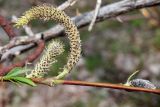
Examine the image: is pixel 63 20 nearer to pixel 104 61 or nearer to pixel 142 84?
pixel 142 84

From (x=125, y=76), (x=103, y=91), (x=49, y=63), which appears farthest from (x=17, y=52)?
(x=125, y=76)

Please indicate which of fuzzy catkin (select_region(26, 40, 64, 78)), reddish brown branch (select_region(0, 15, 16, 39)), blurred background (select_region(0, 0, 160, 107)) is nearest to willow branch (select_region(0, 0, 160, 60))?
→ reddish brown branch (select_region(0, 15, 16, 39))

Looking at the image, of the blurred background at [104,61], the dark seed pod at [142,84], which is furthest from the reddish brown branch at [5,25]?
the blurred background at [104,61]

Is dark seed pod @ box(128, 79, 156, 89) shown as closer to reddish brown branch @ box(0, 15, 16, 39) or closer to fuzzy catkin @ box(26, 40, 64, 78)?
fuzzy catkin @ box(26, 40, 64, 78)

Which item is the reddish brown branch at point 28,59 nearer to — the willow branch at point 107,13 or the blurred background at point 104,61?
the willow branch at point 107,13

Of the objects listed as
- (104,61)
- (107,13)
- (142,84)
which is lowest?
(104,61)

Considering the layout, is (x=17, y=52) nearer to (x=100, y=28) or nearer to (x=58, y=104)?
(x=58, y=104)

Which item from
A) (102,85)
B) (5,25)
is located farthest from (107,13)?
(102,85)
